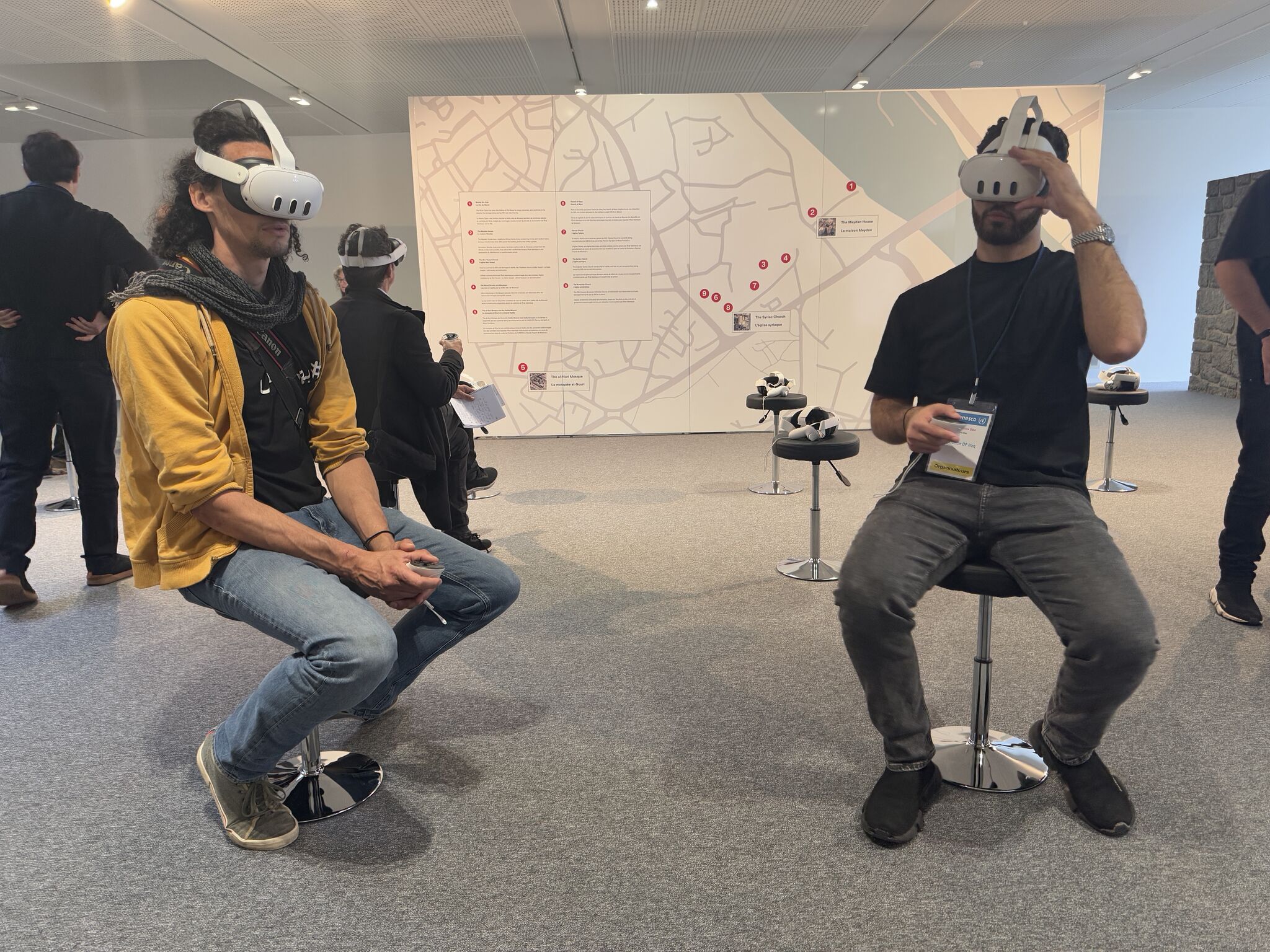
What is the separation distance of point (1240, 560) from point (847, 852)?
73.6 inches

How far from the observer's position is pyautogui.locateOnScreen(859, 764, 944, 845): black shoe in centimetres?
156

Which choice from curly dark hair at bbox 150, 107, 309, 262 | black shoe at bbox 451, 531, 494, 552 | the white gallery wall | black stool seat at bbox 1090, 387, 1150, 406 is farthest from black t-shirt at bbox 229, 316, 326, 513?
the white gallery wall

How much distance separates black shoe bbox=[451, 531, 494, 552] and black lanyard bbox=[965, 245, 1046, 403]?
194cm

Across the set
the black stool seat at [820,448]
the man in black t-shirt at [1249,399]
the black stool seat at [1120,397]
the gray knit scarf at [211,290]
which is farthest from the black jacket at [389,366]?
the black stool seat at [1120,397]

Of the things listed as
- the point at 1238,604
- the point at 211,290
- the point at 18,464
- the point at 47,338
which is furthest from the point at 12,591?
the point at 1238,604

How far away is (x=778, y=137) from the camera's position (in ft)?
20.4

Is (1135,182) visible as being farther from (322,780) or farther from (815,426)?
(322,780)

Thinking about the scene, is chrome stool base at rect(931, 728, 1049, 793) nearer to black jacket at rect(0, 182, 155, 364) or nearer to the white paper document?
the white paper document

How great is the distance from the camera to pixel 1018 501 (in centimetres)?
168

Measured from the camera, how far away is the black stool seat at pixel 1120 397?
4.16 metres

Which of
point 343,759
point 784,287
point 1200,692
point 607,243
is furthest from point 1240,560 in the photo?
point 607,243

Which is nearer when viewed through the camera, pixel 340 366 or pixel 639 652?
pixel 340 366

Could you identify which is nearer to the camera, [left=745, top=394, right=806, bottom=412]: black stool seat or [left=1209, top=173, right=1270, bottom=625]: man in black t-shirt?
[left=1209, top=173, right=1270, bottom=625]: man in black t-shirt

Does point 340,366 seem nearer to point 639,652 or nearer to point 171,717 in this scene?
point 171,717
